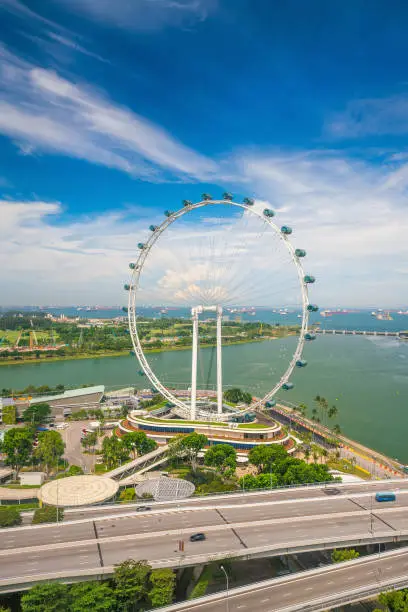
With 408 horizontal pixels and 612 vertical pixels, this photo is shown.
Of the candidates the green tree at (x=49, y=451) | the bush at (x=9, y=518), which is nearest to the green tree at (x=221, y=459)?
the green tree at (x=49, y=451)

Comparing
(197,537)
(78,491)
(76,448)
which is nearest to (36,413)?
(76,448)

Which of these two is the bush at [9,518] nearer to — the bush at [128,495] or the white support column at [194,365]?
the bush at [128,495]

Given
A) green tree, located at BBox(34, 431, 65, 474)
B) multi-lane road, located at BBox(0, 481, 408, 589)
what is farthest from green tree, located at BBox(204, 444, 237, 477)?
green tree, located at BBox(34, 431, 65, 474)

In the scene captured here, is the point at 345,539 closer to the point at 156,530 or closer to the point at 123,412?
the point at 156,530

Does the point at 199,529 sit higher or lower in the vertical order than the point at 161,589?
higher

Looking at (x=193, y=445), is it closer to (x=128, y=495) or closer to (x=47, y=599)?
(x=128, y=495)

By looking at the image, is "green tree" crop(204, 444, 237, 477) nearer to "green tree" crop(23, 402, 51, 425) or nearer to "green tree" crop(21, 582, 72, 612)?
"green tree" crop(21, 582, 72, 612)
